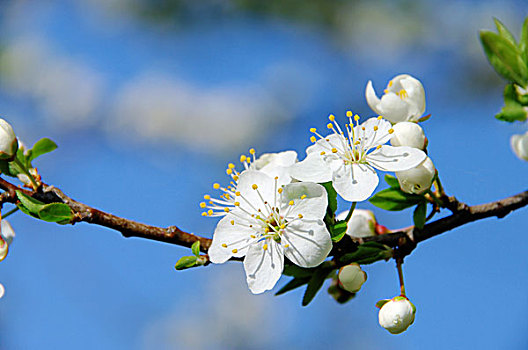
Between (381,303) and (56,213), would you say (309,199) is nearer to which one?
(381,303)

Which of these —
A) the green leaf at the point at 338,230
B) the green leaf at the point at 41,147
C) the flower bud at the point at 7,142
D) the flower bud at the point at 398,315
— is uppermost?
the green leaf at the point at 41,147

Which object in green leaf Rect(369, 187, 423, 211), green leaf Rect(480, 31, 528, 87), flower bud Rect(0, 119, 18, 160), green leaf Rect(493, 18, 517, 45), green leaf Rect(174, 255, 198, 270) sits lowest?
green leaf Rect(174, 255, 198, 270)

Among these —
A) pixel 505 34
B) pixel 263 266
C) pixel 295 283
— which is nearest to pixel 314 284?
pixel 295 283

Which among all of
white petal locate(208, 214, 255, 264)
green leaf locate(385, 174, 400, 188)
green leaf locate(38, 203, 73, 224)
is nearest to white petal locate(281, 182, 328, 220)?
white petal locate(208, 214, 255, 264)

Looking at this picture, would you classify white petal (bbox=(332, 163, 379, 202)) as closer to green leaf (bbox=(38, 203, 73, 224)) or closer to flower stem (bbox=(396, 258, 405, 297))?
flower stem (bbox=(396, 258, 405, 297))

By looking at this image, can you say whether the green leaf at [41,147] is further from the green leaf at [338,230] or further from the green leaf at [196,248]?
the green leaf at [338,230]

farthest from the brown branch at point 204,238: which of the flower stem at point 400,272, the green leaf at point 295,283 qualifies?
the green leaf at point 295,283

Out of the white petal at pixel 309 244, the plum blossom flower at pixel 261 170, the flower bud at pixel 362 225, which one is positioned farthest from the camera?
the flower bud at pixel 362 225

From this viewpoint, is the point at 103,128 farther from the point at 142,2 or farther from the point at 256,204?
the point at 256,204
